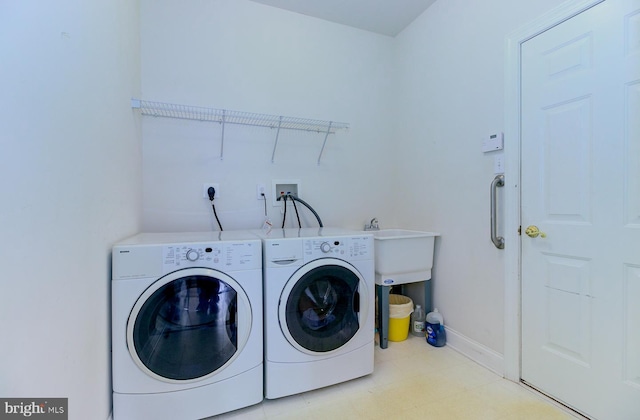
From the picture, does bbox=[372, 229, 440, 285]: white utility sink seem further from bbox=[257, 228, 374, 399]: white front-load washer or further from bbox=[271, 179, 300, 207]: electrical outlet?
bbox=[271, 179, 300, 207]: electrical outlet

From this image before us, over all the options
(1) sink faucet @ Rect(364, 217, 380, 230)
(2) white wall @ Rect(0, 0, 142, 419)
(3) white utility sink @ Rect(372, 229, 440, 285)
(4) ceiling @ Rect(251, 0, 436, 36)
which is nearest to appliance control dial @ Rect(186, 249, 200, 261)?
(2) white wall @ Rect(0, 0, 142, 419)

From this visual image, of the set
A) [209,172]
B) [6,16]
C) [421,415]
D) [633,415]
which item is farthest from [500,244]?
[6,16]

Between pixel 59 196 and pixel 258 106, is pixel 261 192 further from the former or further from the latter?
pixel 59 196

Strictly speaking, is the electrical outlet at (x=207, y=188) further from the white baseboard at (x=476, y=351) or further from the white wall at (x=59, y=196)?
the white baseboard at (x=476, y=351)

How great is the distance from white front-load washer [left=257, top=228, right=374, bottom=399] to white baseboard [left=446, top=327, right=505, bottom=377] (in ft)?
2.41

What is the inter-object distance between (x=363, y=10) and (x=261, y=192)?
1689 mm

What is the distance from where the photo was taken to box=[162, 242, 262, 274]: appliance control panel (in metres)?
1.24

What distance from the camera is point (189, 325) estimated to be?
1.28 m

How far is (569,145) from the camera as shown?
4.42 ft

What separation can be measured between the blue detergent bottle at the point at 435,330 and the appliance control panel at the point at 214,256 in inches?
56.2

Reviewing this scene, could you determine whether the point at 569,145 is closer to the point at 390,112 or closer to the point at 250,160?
the point at 390,112

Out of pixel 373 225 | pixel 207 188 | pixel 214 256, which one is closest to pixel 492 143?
pixel 373 225

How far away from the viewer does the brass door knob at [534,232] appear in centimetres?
146

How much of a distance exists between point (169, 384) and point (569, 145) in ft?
7.31
